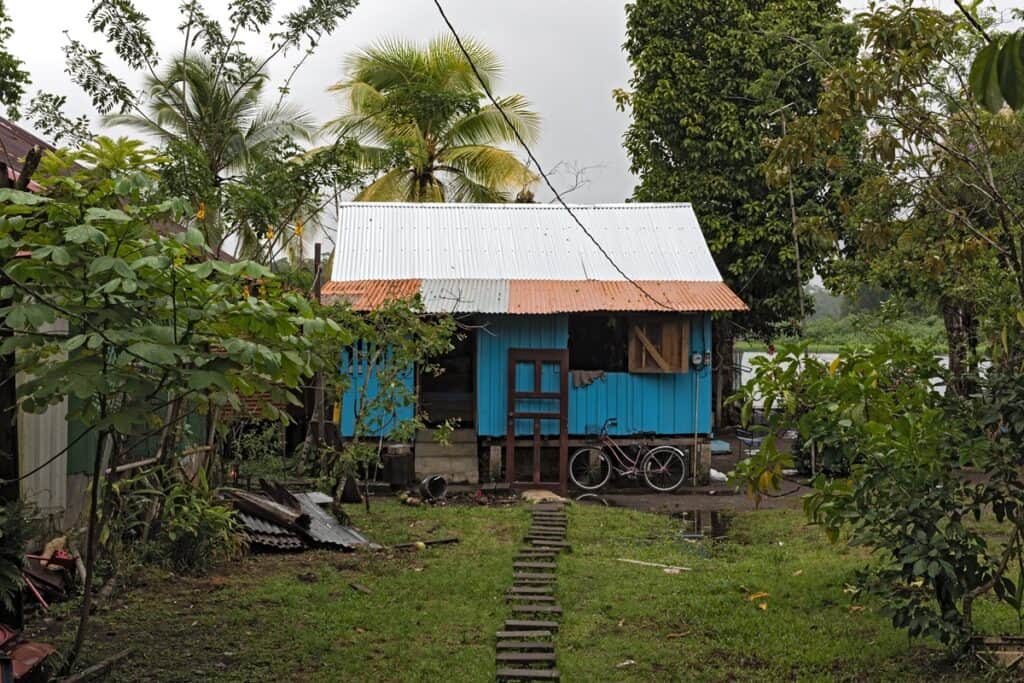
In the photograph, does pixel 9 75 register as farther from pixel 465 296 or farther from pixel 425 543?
pixel 465 296

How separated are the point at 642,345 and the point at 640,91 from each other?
8094 millimetres

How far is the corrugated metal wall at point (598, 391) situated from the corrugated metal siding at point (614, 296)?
360mm

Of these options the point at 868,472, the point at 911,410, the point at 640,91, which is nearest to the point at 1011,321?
the point at 911,410

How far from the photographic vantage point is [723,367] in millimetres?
21359

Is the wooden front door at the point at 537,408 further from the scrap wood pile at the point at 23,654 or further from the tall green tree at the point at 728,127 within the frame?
the scrap wood pile at the point at 23,654

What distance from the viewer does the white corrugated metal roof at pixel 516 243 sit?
15797 millimetres

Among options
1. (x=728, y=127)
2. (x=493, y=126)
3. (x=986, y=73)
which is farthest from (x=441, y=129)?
(x=986, y=73)

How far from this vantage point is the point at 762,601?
8016 mm

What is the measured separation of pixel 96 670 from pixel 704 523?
839 cm

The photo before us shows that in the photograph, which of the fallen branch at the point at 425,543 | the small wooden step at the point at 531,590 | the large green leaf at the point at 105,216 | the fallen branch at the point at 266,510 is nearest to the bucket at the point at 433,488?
the fallen branch at the point at 425,543

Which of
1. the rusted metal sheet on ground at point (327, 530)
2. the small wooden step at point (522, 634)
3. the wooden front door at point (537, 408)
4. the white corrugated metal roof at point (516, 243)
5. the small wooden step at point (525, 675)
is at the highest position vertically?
the white corrugated metal roof at point (516, 243)

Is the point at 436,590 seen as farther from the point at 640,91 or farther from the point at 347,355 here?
the point at 640,91

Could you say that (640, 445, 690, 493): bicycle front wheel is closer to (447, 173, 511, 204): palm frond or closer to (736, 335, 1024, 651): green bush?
(736, 335, 1024, 651): green bush

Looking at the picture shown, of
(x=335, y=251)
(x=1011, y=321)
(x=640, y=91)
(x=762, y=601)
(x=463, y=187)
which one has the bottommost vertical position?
(x=762, y=601)
